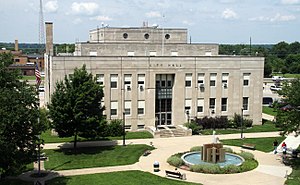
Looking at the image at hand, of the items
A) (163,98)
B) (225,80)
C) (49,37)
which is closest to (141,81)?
(163,98)

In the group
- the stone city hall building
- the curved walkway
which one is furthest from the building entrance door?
the curved walkway

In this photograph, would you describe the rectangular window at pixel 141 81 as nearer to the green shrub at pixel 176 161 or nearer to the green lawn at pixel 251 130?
the green lawn at pixel 251 130

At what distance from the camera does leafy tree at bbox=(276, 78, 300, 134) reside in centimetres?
3038

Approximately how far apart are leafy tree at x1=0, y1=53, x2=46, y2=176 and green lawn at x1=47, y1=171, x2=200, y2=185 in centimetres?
373

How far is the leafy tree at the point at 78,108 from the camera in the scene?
3469 cm

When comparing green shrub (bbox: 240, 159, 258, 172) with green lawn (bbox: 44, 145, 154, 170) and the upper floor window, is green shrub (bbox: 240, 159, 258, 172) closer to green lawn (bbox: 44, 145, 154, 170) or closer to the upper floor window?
green lawn (bbox: 44, 145, 154, 170)

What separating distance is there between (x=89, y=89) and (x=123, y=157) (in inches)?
268

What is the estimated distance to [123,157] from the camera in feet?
114

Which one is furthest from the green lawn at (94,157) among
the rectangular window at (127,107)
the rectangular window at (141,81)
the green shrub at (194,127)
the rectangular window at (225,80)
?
the rectangular window at (225,80)

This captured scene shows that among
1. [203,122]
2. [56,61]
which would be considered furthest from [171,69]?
[56,61]

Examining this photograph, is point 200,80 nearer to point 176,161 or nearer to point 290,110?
point 176,161

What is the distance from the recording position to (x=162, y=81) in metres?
48.5

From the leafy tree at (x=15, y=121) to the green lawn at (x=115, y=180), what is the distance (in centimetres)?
373

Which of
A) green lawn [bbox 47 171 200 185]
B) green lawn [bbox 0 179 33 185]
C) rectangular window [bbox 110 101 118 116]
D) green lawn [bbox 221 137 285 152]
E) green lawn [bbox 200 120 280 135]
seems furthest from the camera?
green lawn [bbox 200 120 280 135]
